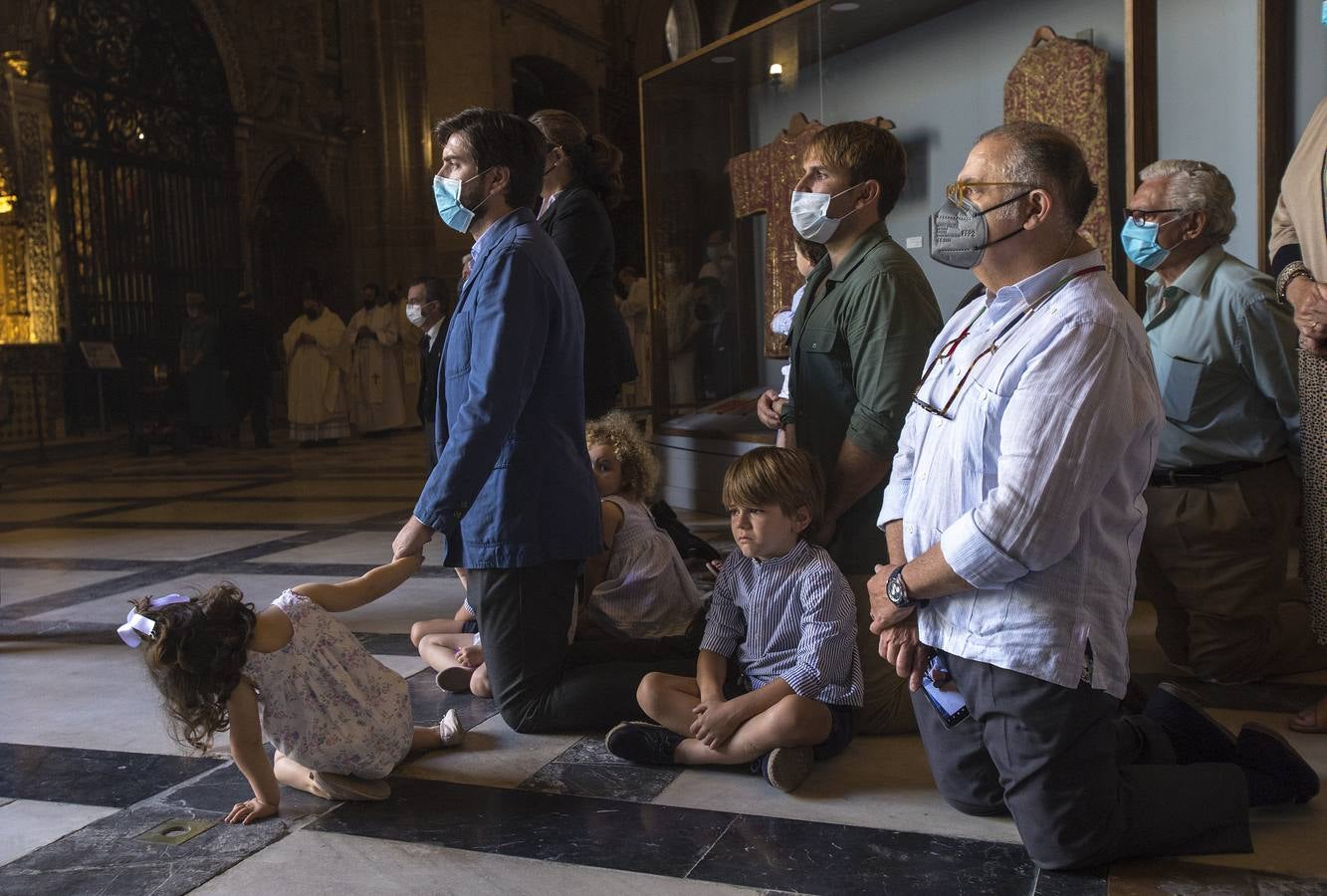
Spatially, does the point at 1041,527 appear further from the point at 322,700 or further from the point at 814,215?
the point at 322,700

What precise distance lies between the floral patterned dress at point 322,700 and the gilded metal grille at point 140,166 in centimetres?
1304

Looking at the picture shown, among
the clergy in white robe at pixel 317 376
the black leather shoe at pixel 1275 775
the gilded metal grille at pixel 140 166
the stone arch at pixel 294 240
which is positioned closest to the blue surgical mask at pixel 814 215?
the black leather shoe at pixel 1275 775

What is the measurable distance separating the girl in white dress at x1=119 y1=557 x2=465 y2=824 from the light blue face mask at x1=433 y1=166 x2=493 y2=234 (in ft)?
3.14

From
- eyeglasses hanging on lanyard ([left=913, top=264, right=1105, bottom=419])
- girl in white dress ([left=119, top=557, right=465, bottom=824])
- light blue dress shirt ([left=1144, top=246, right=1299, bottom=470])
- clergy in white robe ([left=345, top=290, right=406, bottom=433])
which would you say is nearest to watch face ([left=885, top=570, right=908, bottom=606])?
eyeglasses hanging on lanyard ([left=913, top=264, right=1105, bottom=419])

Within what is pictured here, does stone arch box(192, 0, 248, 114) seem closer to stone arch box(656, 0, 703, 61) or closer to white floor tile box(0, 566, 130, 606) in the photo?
stone arch box(656, 0, 703, 61)

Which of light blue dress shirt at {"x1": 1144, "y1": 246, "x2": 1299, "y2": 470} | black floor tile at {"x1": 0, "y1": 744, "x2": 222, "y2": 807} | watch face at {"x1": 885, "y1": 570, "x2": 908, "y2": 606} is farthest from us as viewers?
light blue dress shirt at {"x1": 1144, "y1": 246, "x2": 1299, "y2": 470}

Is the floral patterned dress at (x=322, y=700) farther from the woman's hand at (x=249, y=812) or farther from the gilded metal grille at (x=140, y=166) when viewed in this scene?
the gilded metal grille at (x=140, y=166)

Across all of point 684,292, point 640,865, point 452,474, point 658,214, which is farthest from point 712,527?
point 640,865

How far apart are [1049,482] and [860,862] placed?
846 mm

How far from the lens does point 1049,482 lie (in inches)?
83.8

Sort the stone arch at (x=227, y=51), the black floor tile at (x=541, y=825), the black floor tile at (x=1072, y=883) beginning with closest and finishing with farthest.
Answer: the black floor tile at (x=1072, y=883) → the black floor tile at (x=541, y=825) → the stone arch at (x=227, y=51)

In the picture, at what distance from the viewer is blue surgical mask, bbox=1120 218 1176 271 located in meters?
3.77

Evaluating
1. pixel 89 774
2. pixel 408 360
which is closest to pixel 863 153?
pixel 89 774

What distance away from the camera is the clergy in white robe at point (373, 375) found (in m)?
16.4
